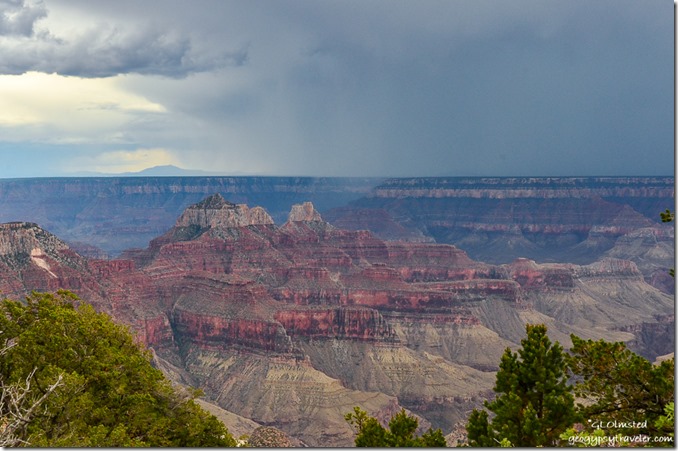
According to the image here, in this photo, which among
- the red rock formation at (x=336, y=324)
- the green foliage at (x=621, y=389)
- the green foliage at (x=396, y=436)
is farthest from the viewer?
the red rock formation at (x=336, y=324)

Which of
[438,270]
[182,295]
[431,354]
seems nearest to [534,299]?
[438,270]

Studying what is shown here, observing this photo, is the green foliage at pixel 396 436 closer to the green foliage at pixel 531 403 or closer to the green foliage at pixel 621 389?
the green foliage at pixel 531 403

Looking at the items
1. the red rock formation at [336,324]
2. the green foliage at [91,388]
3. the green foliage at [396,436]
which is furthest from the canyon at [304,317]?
the green foliage at [396,436]

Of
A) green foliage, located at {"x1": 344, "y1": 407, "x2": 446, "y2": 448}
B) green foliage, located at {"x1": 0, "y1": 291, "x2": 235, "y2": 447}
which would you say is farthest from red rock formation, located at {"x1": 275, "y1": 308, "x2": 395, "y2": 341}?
green foliage, located at {"x1": 344, "y1": 407, "x2": 446, "y2": 448}

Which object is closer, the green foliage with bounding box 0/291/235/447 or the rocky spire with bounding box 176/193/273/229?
the green foliage with bounding box 0/291/235/447

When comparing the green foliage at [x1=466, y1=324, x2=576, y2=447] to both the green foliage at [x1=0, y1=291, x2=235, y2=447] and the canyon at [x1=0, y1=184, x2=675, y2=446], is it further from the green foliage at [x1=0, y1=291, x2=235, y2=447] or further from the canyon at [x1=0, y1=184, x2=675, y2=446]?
the canyon at [x1=0, y1=184, x2=675, y2=446]

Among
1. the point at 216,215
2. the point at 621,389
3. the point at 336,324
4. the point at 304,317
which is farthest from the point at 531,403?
the point at 216,215
